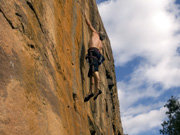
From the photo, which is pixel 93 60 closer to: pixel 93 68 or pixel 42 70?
pixel 93 68

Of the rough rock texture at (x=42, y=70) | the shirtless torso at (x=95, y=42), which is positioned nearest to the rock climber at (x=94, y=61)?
the shirtless torso at (x=95, y=42)

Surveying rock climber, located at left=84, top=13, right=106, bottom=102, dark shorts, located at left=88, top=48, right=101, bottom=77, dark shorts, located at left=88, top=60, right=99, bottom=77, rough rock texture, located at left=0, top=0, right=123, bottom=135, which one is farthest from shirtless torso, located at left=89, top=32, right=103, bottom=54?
dark shorts, located at left=88, top=60, right=99, bottom=77

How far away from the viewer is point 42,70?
4.04 meters

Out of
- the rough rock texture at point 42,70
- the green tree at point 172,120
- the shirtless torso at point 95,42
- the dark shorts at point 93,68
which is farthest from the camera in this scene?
the green tree at point 172,120

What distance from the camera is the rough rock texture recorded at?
10.0ft

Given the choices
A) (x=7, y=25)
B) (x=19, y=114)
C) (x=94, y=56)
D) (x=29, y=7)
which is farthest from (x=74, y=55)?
(x=19, y=114)

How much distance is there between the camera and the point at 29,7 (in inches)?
165

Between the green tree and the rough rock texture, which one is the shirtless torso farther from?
the green tree

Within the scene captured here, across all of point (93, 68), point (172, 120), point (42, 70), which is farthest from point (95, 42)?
point (172, 120)

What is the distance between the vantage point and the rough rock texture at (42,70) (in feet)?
10.0

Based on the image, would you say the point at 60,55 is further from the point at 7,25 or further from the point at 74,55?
the point at 7,25

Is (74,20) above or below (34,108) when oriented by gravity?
above

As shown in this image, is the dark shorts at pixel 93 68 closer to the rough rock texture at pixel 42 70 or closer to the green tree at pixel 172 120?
the rough rock texture at pixel 42 70

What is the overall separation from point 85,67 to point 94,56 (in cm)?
76
